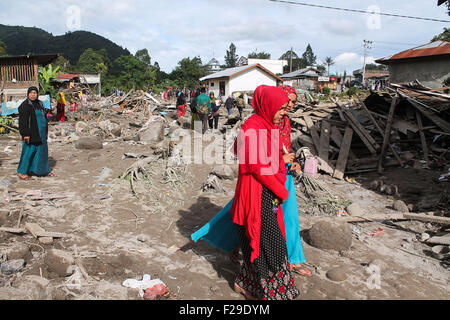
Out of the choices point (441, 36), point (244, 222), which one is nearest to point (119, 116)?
point (244, 222)

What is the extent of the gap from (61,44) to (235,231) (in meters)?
158

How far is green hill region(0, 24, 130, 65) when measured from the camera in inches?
4909

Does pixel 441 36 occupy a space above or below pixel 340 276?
above

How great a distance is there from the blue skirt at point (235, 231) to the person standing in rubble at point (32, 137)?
4.23 m

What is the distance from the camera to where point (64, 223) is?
416 centimetres

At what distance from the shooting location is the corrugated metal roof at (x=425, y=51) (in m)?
15.3

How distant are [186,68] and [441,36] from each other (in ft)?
116

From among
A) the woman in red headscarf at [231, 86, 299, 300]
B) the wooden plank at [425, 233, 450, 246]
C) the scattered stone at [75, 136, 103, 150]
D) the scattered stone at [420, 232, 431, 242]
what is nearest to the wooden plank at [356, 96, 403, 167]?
the scattered stone at [420, 232, 431, 242]

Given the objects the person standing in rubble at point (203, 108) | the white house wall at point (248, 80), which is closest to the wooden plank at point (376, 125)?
the person standing in rubble at point (203, 108)

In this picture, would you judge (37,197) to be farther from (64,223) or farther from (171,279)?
(171,279)

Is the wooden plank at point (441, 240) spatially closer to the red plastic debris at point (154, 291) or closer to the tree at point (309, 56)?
Result: the red plastic debris at point (154, 291)

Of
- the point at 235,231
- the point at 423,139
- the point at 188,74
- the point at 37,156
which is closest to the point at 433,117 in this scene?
the point at 423,139

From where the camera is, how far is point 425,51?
16.0 m

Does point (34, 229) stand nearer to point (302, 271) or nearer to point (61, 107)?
point (302, 271)
